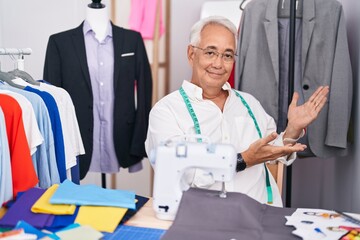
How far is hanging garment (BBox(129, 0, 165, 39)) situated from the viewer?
3.50 meters

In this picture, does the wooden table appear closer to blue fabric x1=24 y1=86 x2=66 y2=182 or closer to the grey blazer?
blue fabric x1=24 y1=86 x2=66 y2=182

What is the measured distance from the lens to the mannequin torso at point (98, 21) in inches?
116

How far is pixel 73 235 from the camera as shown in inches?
51.9

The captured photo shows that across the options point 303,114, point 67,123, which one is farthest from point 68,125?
point 303,114

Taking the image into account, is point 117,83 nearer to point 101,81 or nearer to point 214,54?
point 101,81

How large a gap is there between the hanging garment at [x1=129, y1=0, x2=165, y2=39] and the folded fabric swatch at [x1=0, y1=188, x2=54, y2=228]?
2.18 m

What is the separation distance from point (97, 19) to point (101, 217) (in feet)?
5.91

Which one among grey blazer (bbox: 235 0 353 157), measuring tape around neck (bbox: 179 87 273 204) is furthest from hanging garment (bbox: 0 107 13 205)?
grey blazer (bbox: 235 0 353 157)

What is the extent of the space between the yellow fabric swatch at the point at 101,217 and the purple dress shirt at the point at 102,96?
1.51 m

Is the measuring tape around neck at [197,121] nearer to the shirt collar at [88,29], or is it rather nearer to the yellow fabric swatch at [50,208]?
the yellow fabric swatch at [50,208]

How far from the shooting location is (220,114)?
84.4 inches

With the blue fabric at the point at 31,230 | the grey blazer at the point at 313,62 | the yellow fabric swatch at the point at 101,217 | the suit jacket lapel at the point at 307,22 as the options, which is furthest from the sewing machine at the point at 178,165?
the suit jacket lapel at the point at 307,22

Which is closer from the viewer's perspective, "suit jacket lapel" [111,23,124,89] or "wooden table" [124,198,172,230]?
"wooden table" [124,198,172,230]

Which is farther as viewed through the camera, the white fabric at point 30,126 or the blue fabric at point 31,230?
the white fabric at point 30,126
